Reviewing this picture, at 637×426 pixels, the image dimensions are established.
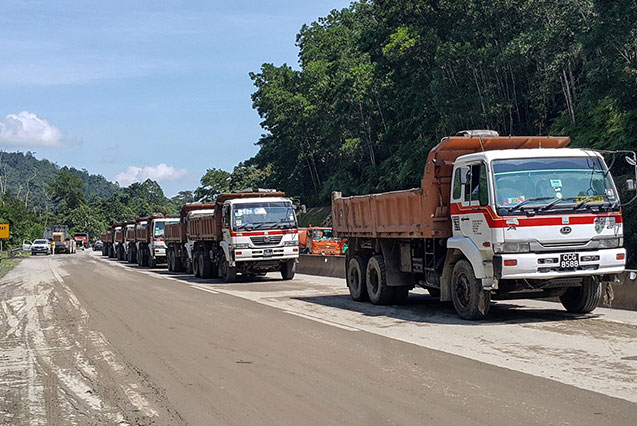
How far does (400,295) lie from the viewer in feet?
55.1

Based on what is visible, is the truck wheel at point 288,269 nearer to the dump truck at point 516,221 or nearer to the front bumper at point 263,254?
the front bumper at point 263,254

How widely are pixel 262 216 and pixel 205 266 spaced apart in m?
5.30

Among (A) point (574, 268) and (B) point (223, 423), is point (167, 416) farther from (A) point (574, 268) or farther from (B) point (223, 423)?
(A) point (574, 268)

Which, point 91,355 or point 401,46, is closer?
point 91,355

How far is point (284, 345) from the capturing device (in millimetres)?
11383

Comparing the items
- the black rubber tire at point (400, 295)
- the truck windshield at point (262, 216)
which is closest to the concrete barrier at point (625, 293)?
the black rubber tire at point (400, 295)

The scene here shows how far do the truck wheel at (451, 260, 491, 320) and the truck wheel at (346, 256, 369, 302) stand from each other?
13.6 feet

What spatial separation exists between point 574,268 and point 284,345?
4763 millimetres

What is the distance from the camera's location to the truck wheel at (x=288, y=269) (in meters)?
27.3

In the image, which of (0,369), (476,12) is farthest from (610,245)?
(476,12)

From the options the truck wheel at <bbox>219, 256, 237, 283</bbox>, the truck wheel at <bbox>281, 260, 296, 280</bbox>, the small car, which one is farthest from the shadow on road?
the small car

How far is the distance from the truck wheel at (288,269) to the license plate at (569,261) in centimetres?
1567

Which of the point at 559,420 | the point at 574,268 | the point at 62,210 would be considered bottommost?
the point at 559,420

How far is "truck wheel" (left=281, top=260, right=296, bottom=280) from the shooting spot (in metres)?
27.3
